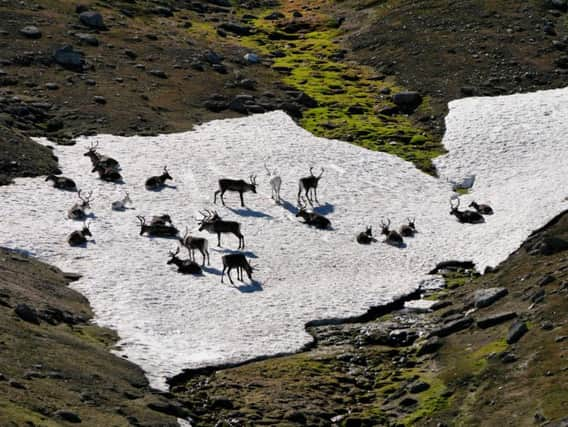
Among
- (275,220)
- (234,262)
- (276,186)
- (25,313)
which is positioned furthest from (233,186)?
(25,313)

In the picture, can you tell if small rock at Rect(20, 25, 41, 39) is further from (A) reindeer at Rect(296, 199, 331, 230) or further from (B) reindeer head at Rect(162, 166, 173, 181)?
(A) reindeer at Rect(296, 199, 331, 230)

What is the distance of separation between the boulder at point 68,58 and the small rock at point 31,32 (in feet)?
11.8

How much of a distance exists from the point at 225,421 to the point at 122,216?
22.3 meters

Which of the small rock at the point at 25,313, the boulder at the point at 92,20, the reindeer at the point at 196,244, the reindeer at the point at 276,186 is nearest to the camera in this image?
the small rock at the point at 25,313

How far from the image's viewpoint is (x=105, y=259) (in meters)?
51.4

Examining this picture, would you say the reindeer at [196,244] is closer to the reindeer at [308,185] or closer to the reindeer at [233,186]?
the reindeer at [233,186]

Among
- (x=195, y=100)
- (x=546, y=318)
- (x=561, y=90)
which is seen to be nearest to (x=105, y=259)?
(x=546, y=318)

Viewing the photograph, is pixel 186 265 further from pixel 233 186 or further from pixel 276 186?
pixel 276 186

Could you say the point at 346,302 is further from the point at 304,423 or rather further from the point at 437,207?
the point at 437,207

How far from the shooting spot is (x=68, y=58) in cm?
8112

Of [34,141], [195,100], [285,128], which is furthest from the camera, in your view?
[195,100]

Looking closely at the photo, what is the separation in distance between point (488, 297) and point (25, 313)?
56.0 feet

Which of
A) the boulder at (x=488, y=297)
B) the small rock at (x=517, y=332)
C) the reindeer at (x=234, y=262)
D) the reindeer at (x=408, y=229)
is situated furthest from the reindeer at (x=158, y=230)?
the small rock at (x=517, y=332)

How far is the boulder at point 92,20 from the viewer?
91.4m
